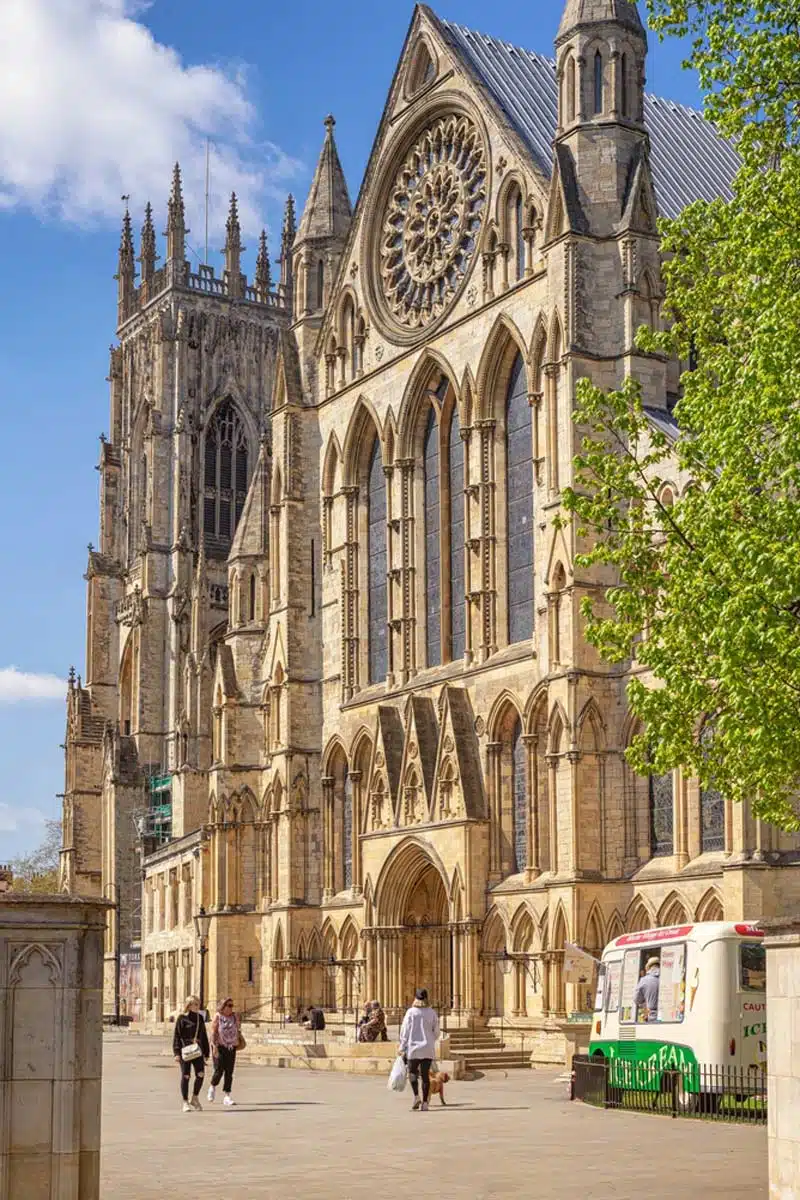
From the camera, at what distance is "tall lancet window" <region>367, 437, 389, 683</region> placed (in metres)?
48.8

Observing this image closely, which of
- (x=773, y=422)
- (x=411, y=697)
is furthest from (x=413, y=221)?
(x=773, y=422)

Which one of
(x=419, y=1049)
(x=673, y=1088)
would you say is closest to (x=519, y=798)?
(x=419, y=1049)

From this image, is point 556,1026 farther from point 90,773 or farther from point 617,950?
point 90,773

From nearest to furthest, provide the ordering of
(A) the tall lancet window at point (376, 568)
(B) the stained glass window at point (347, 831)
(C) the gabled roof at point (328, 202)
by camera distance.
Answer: (A) the tall lancet window at point (376, 568) → (B) the stained glass window at point (347, 831) → (C) the gabled roof at point (328, 202)

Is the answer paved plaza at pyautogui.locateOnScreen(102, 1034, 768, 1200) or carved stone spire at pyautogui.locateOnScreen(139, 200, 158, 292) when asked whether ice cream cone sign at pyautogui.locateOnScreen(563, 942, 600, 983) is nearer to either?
paved plaza at pyautogui.locateOnScreen(102, 1034, 768, 1200)

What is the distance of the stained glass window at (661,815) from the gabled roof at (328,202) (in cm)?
2242

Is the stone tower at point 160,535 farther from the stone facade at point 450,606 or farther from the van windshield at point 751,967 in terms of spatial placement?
the van windshield at point 751,967

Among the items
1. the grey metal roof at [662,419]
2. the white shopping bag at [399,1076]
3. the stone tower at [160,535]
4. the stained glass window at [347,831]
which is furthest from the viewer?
the stone tower at [160,535]

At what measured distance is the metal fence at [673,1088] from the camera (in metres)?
22.4

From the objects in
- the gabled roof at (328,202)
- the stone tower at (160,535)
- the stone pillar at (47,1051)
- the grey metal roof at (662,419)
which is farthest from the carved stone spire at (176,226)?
the stone pillar at (47,1051)

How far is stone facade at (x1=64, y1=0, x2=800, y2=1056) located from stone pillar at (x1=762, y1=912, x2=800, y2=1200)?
68.6 feet

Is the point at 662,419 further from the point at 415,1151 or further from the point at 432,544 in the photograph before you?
the point at 415,1151

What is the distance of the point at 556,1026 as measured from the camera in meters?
38.2

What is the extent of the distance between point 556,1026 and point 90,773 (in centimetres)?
5610
